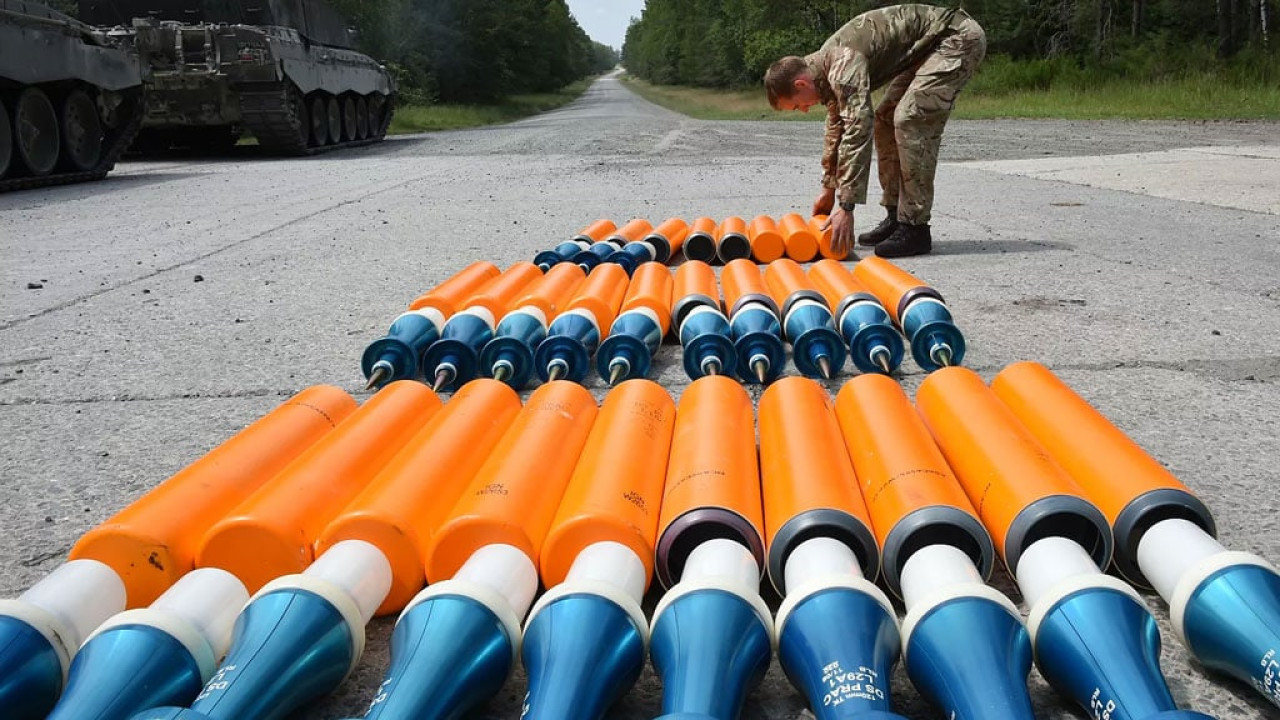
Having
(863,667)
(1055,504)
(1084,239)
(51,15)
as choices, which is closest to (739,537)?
(863,667)

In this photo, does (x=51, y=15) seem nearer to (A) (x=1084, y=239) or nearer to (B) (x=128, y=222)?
(B) (x=128, y=222)

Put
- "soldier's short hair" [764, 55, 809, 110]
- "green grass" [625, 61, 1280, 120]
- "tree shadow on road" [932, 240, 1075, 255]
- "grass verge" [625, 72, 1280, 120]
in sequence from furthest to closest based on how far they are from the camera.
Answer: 1. "green grass" [625, 61, 1280, 120]
2. "grass verge" [625, 72, 1280, 120]
3. "tree shadow on road" [932, 240, 1075, 255]
4. "soldier's short hair" [764, 55, 809, 110]

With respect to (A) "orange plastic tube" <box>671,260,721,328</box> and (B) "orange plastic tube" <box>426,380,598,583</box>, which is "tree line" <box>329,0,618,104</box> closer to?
(A) "orange plastic tube" <box>671,260,721,328</box>

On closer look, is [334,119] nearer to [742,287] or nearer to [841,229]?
[841,229]

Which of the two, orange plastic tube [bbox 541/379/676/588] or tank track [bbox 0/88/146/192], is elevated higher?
tank track [bbox 0/88/146/192]

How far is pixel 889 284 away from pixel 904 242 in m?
1.92

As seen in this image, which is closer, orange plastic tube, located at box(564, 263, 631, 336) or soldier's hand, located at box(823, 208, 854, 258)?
orange plastic tube, located at box(564, 263, 631, 336)

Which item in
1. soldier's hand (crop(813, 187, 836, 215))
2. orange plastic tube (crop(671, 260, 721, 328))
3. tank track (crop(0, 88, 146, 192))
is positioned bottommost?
orange plastic tube (crop(671, 260, 721, 328))

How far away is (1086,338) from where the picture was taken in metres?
4.04

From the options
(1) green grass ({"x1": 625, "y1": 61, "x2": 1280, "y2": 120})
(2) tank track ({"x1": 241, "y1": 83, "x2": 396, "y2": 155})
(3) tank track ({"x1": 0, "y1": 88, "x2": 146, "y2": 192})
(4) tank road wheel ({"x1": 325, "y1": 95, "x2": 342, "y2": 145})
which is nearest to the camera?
(3) tank track ({"x1": 0, "y1": 88, "x2": 146, "y2": 192})

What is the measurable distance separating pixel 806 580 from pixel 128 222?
8.36 metres

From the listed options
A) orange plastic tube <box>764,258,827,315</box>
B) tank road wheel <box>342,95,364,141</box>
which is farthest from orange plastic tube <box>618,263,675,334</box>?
tank road wheel <box>342,95,364,141</box>

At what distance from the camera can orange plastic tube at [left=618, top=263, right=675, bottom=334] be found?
3.90 meters

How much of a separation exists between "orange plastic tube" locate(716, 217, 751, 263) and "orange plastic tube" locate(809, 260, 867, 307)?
3.74 ft
